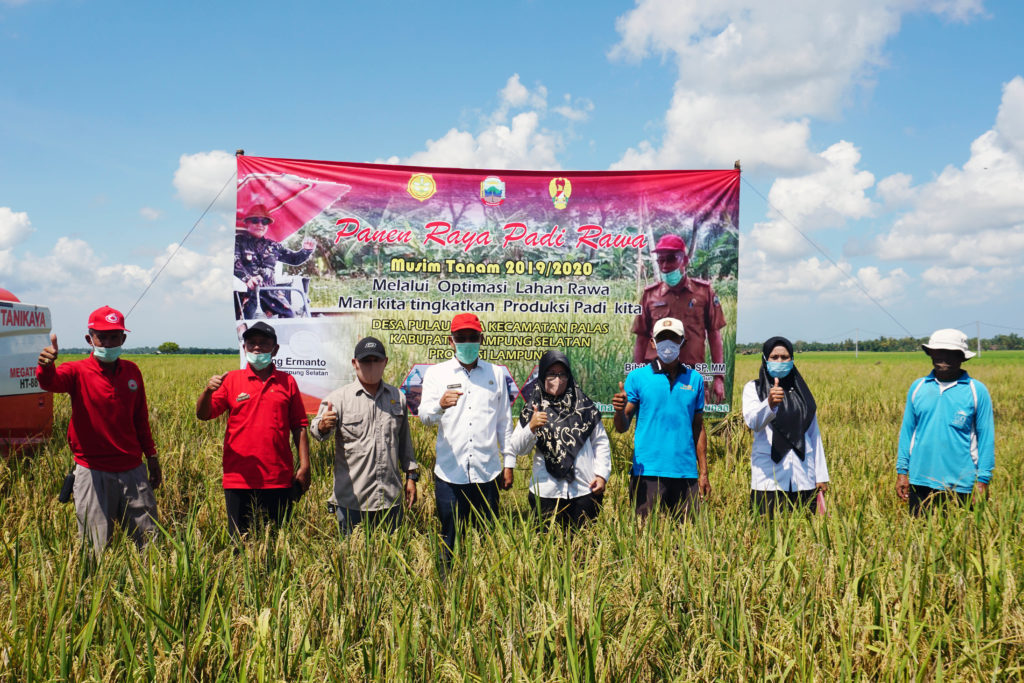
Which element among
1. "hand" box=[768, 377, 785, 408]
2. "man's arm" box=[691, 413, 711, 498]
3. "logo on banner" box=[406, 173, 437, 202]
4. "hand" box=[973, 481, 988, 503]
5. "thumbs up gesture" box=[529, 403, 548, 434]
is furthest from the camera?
"logo on banner" box=[406, 173, 437, 202]

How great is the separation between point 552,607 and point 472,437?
1.63 m

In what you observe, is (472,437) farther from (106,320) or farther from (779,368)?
(106,320)

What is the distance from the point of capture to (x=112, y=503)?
4031 mm

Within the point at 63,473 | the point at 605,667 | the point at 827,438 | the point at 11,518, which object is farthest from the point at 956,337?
the point at 63,473

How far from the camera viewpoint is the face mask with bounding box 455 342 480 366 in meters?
4.20

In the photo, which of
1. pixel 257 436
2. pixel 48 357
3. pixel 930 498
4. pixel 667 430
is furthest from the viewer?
pixel 667 430

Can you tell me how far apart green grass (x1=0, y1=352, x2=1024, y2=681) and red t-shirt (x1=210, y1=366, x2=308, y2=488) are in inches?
17.5

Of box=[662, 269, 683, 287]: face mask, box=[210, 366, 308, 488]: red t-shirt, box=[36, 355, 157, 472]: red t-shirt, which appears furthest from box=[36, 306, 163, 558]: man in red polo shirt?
box=[662, 269, 683, 287]: face mask

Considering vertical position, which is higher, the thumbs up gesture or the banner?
the banner

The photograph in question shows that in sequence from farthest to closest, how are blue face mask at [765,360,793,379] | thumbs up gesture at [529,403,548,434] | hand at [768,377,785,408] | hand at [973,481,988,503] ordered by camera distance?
blue face mask at [765,360,793,379]
hand at [768,377,785,408]
thumbs up gesture at [529,403,548,434]
hand at [973,481,988,503]

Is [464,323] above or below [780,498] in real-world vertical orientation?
above

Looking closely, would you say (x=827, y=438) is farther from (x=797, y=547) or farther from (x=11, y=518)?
(x=11, y=518)

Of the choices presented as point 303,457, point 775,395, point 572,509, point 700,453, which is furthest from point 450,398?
point 775,395

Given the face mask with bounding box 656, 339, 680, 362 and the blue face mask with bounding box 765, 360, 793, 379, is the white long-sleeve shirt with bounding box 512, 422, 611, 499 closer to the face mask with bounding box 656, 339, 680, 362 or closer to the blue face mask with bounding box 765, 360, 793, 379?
the face mask with bounding box 656, 339, 680, 362
